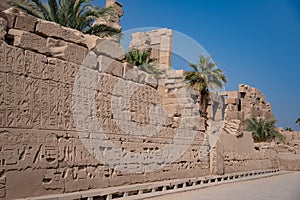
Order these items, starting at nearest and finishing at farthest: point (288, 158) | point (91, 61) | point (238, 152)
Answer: point (91, 61)
point (238, 152)
point (288, 158)

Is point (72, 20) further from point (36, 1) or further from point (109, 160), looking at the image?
point (109, 160)

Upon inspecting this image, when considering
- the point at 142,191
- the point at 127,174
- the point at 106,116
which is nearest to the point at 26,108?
the point at 106,116

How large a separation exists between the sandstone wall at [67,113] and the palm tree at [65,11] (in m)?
2.69

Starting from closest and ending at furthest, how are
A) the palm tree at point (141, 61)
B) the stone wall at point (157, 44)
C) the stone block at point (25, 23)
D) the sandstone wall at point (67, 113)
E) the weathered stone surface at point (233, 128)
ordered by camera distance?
the sandstone wall at point (67, 113), the stone block at point (25, 23), the weathered stone surface at point (233, 128), the palm tree at point (141, 61), the stone wall at point (157, 44)

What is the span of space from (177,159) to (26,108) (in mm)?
5272

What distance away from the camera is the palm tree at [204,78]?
17516 millimetres

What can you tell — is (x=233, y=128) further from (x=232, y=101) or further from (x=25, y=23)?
(x=232, y=101)

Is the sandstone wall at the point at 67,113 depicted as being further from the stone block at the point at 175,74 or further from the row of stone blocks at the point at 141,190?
the stone block at the point at 175,74

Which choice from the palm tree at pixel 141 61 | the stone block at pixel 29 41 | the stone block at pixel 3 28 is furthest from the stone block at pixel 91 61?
the palm tree at pixel 141 61

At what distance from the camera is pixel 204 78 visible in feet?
57.5

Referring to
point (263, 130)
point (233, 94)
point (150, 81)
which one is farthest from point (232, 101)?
point (150, 81)

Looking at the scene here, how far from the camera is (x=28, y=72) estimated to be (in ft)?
18.8

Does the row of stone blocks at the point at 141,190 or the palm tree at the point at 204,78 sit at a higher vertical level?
the palm tree at the point at 204,78

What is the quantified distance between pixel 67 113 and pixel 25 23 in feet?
5.76
